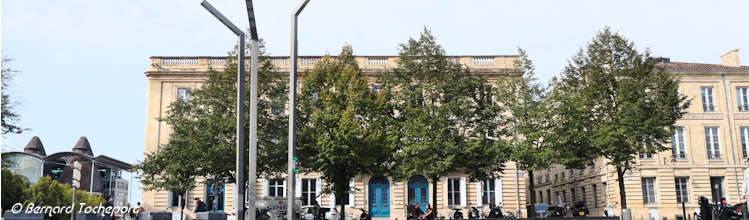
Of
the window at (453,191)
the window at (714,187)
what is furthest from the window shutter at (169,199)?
the window at (714,187)

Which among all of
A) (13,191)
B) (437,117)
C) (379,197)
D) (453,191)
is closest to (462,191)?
(453,191)

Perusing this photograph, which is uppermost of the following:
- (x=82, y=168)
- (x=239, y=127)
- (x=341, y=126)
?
(x=82, y=168)

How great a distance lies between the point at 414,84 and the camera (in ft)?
104

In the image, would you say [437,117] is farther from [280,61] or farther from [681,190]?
[681,190]

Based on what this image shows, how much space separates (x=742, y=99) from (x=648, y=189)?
389 inches

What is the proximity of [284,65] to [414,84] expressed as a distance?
12.7m

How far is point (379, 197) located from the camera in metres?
40.6

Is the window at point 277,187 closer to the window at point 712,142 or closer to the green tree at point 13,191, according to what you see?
the green tree at point 13,191

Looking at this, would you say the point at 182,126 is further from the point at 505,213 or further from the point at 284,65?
the point at 505,213

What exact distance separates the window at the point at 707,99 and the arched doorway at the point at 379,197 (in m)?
24.1

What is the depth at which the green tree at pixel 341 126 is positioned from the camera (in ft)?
96.1

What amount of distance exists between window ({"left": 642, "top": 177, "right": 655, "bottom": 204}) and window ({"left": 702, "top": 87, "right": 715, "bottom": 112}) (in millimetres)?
6684

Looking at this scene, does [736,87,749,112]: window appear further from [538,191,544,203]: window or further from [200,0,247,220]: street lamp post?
[200,0,247,220]: street lamp post

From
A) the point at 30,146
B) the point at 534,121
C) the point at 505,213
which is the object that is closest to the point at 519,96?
the point at 534,121
